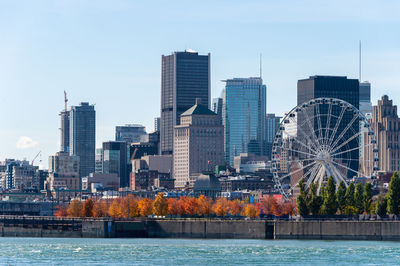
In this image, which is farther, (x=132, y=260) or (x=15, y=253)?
(x=15, y=253)

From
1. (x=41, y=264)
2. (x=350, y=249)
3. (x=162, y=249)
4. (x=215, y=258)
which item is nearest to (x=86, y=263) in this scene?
(x=41, y=264)

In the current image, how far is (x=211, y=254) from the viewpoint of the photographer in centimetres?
17412

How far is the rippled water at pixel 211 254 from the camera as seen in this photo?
159m

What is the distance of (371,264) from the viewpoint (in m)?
153

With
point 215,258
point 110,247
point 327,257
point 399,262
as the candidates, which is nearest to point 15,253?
point 110,247

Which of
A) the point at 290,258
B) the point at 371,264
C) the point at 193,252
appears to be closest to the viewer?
the point at 371,264

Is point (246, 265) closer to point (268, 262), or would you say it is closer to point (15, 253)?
point (268, 262)

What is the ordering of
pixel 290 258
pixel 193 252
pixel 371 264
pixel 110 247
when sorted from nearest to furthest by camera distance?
pixel 371 264, pixel 290 258, pixel 193 252, pixel 110 247

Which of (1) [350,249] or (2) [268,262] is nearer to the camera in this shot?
(2) [268,262]

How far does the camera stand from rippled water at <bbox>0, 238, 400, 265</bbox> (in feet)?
522

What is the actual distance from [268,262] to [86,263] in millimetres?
24037

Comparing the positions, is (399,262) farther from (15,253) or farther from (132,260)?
(15,253)

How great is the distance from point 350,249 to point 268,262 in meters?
26.6

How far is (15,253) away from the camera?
18050 cm
